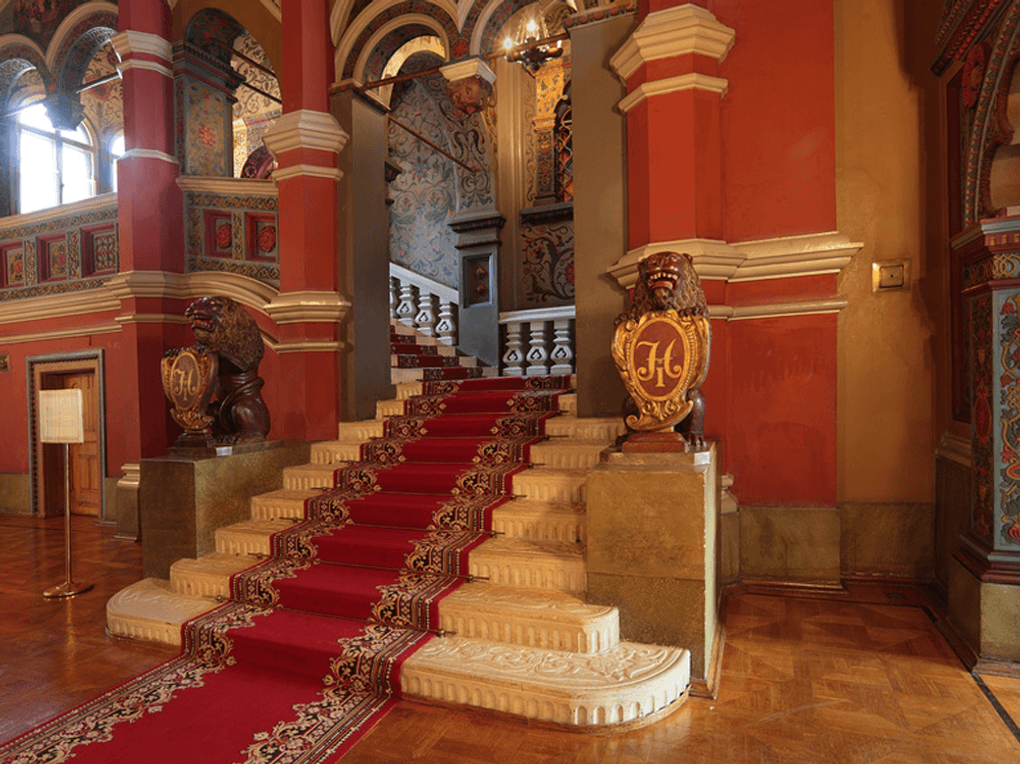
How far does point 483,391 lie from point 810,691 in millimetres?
3181

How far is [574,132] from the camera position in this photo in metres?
4.16

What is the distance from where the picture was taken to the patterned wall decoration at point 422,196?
807 cm

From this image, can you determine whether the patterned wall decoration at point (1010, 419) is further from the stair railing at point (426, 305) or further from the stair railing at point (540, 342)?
the stair railing at point (426, 305)

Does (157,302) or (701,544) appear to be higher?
(157,302)

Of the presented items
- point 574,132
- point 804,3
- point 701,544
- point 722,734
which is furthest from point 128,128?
point 722,734

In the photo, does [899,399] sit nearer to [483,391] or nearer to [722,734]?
[722,734]

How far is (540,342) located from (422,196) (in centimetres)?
332

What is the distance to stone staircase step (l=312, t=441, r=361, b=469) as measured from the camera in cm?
430

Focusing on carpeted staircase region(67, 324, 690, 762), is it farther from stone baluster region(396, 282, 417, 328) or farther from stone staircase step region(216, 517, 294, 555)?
stone baluster region(396, 282, 417, 328)

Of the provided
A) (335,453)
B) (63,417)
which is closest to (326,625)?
(335,453)

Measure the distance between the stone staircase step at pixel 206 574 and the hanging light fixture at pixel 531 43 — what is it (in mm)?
4025

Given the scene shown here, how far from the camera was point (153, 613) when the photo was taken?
10.1 ft

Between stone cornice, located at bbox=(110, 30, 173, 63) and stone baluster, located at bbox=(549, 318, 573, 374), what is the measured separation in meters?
4.59

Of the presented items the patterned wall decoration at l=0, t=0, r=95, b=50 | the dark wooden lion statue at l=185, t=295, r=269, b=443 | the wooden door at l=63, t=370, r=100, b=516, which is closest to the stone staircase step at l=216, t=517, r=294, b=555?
the dark wooden lion statue at l=185, t=295, r=269, b=443
